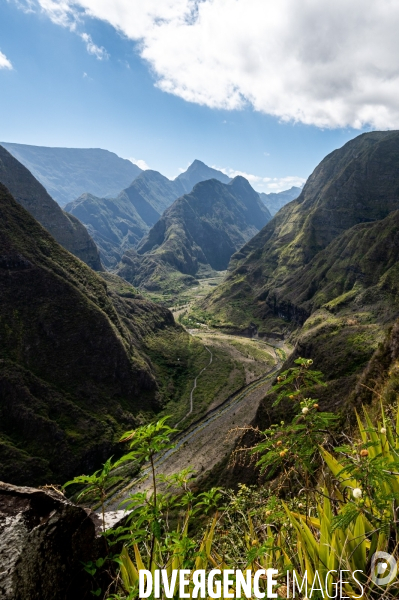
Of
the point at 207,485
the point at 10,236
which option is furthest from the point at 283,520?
the point at 10,236

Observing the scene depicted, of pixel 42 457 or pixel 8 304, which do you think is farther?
pixel 8 304

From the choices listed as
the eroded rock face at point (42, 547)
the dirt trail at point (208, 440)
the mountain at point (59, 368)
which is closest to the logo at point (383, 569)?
the eroded rock face at point (42, 547)

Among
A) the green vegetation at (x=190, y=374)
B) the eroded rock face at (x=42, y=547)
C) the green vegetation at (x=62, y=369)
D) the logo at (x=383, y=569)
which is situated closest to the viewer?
the logo at (x=383, y=569)

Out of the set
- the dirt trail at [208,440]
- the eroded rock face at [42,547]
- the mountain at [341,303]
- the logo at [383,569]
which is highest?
the mountain at [341,303]

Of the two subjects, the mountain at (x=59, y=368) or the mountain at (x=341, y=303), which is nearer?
the mountain at (x=341, y=303)

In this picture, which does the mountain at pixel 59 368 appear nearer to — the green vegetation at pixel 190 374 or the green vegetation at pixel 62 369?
the green vegetation at pixel 62 369

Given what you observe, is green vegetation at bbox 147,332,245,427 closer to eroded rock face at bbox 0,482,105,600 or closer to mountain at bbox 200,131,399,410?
mountain at bbox 200,131,399,410

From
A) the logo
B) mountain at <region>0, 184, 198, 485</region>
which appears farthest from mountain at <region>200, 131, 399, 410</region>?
mountain at <region>0, 184, 198, 485</region>

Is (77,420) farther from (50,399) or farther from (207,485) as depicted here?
(207,485)
